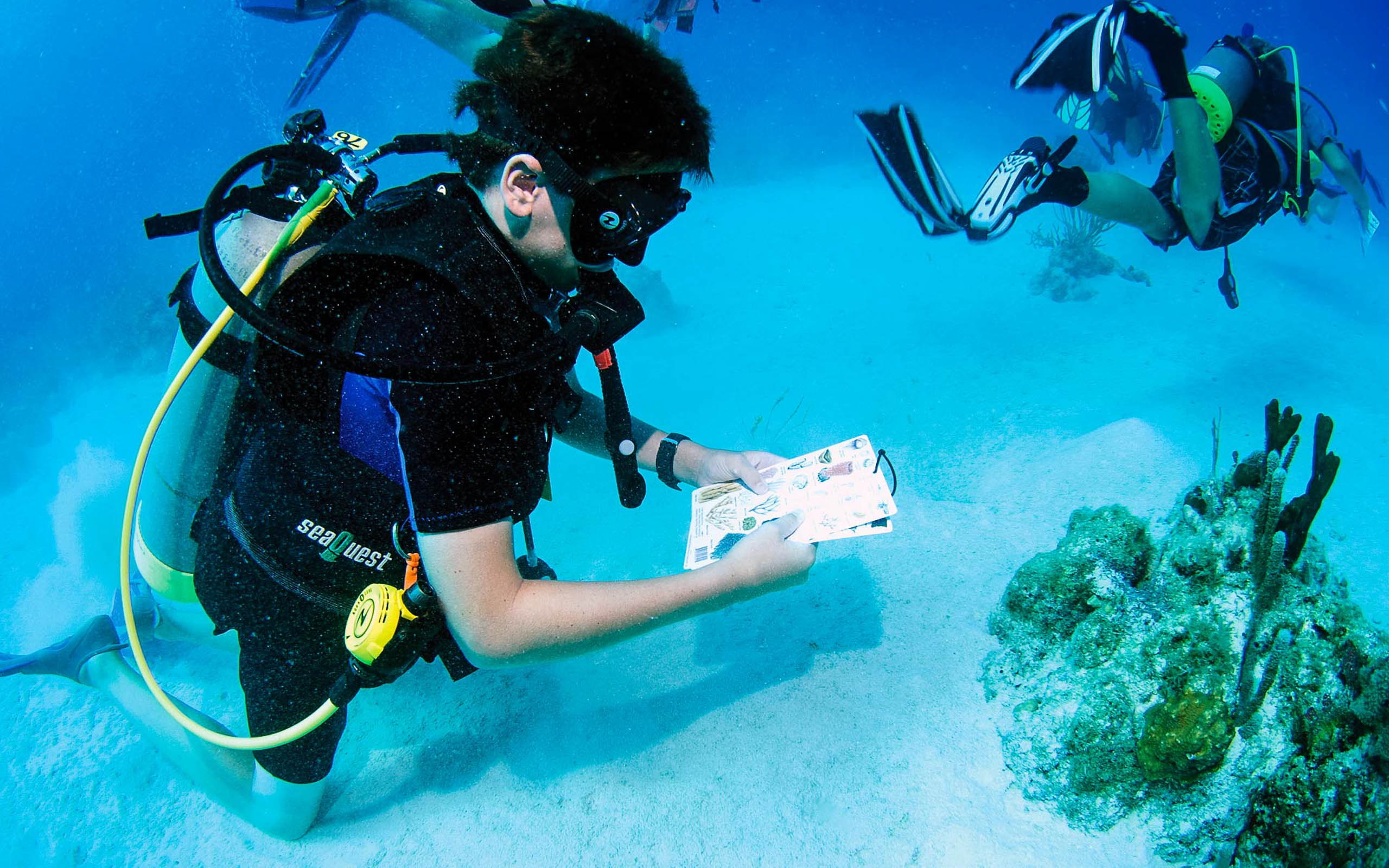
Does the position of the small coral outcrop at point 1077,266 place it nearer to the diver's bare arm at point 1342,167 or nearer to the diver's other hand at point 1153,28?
the diver's bare arm at point 1342,167

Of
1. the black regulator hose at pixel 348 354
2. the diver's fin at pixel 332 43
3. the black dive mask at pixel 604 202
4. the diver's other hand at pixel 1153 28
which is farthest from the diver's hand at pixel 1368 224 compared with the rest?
the diver's fin at pixel 332 43

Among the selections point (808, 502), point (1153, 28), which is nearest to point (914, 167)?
point (1153, 28)

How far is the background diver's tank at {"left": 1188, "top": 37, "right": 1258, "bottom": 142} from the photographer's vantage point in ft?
16.6

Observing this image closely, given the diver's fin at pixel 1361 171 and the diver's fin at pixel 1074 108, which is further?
the diver's fin at pixel 1361 171

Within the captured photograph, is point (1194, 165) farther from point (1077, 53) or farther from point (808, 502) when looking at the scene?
point (808, 502)

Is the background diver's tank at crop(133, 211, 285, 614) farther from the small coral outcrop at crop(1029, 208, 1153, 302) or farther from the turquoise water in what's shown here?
the small coral outcrop at crop(1029, 208, 1153, 302)

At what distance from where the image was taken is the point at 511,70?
155 centimetres

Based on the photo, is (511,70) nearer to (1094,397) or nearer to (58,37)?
(1094,397)

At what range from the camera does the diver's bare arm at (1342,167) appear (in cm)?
566

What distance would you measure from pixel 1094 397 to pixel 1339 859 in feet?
18.0

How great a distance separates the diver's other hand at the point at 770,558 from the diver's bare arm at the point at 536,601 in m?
0.01

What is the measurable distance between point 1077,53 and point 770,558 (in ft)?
16.0

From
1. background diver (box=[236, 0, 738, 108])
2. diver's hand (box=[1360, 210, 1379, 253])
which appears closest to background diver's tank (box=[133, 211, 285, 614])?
background diver (box=[236, 0, 738, 108])

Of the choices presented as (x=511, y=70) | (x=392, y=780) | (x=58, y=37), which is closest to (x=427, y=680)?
(x=392, y=780)
